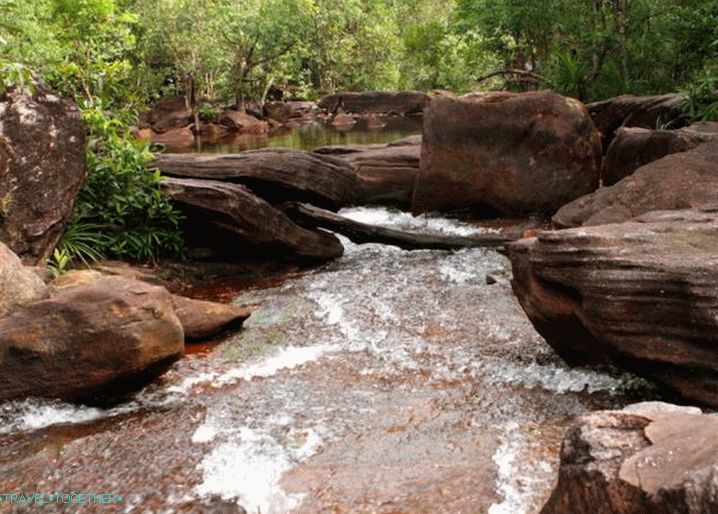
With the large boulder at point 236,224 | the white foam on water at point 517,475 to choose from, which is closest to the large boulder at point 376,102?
the large boulder at point 236,224

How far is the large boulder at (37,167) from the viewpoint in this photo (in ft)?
24.7

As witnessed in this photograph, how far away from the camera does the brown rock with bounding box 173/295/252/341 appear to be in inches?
281

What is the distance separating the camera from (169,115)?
102 feet

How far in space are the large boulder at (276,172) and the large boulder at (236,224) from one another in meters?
0.45

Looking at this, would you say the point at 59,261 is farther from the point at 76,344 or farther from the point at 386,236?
the point at 386,236

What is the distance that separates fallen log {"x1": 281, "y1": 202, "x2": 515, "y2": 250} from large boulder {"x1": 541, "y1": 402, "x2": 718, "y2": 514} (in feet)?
24.1

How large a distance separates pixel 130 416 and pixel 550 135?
8192 millimetres

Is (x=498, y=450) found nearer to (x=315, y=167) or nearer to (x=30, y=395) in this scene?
(x=30, y=395)

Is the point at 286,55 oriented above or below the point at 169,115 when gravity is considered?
above

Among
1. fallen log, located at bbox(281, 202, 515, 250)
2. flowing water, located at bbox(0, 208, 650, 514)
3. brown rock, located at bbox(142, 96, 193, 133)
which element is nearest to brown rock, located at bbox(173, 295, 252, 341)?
flowing water, located at bbox(0, 208, 650, 514)

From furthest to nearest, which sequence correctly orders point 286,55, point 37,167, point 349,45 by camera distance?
point 349,45, point 286,55, point 37,167

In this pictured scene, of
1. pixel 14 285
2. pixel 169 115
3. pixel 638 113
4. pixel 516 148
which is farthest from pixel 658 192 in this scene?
pixel 169 115

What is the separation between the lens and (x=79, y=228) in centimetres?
889

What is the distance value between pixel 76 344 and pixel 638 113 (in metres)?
11.5
